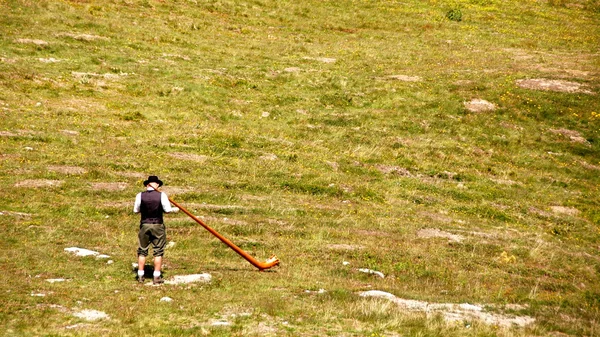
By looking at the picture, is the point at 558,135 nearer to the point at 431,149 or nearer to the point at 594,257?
the point at 431,149

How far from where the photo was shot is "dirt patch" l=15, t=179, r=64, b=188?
25000 mm

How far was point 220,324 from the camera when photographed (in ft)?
44.1

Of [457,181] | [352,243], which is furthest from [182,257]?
[457,181]

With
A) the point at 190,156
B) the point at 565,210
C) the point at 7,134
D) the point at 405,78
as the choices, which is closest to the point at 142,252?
the point at 190,156

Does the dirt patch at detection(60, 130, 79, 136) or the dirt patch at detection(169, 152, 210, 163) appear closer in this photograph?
the dirt patch at detection(169, 152, 210, 163)

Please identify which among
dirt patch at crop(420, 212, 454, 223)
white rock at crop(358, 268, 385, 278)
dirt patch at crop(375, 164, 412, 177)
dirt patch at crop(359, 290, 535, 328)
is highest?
dirt patch at crop(359, 290, 535, 328)

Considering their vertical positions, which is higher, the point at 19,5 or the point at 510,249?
the point at 19,5

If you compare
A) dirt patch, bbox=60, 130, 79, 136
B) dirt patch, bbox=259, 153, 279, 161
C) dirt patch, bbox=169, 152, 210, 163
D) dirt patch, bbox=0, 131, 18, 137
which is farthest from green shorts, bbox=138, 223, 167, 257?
dirt patch, bbox=60, 130, 79, 136

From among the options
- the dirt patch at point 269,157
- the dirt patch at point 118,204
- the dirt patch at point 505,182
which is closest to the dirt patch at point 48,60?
the dirt patch at point 269,157

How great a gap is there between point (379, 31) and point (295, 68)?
1804 centimetres

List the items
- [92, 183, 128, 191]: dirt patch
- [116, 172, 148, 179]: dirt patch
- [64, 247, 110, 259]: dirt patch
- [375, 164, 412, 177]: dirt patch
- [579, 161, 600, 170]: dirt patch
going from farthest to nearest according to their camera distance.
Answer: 1. [579, 161, 600, 170]: dirt patch
2. [375, 164, 412, 177]: dirt patch
3. [116, 172, 148, 179]: dirt patch
4. [92, 183, 128, 191]: dirt patch
5. [64, 247, 110, 259]: dirt patch

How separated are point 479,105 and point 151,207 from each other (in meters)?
31.5

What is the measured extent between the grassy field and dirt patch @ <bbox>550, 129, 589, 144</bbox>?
0.20 m

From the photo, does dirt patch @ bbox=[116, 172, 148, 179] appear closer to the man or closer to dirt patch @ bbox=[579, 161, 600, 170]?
the man
